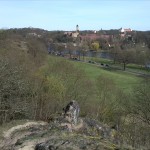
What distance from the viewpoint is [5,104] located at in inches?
1005

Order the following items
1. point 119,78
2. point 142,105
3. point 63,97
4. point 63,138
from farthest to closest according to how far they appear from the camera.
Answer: point 119,78, point 63,97, point 142,105, point 63,138

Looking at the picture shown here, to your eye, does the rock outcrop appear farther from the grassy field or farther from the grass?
the grassy field

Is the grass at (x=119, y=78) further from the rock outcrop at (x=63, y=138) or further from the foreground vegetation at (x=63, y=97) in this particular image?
the rock outcrop at (x=63, y=138)

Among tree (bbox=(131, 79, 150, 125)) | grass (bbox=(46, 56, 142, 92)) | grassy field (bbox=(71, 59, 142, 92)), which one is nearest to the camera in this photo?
tree (bbox=(131, 79, 150, 125))

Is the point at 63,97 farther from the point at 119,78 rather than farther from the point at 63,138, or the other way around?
the point at 119,78

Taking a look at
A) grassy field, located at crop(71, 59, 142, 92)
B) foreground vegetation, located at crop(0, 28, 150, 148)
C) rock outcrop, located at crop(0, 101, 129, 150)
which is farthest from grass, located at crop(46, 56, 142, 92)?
rock outcrop, located at crop(0, 101, 129, 150)

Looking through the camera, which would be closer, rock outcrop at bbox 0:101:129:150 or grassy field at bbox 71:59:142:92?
rock outcrop at bbox 0:101:129:150

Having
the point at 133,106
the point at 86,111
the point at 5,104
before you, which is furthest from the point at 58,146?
the point at 86,111

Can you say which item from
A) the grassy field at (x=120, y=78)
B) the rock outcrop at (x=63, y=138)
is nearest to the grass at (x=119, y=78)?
the grassy field at (x=120, y=78)

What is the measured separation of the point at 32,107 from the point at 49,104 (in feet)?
10.3

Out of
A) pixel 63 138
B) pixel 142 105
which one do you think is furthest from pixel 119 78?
pixel 63 138

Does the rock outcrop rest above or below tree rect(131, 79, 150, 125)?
above

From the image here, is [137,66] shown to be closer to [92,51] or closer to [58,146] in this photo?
[92,51]

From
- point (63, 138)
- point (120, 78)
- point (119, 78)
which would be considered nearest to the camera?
point (63, 138)
